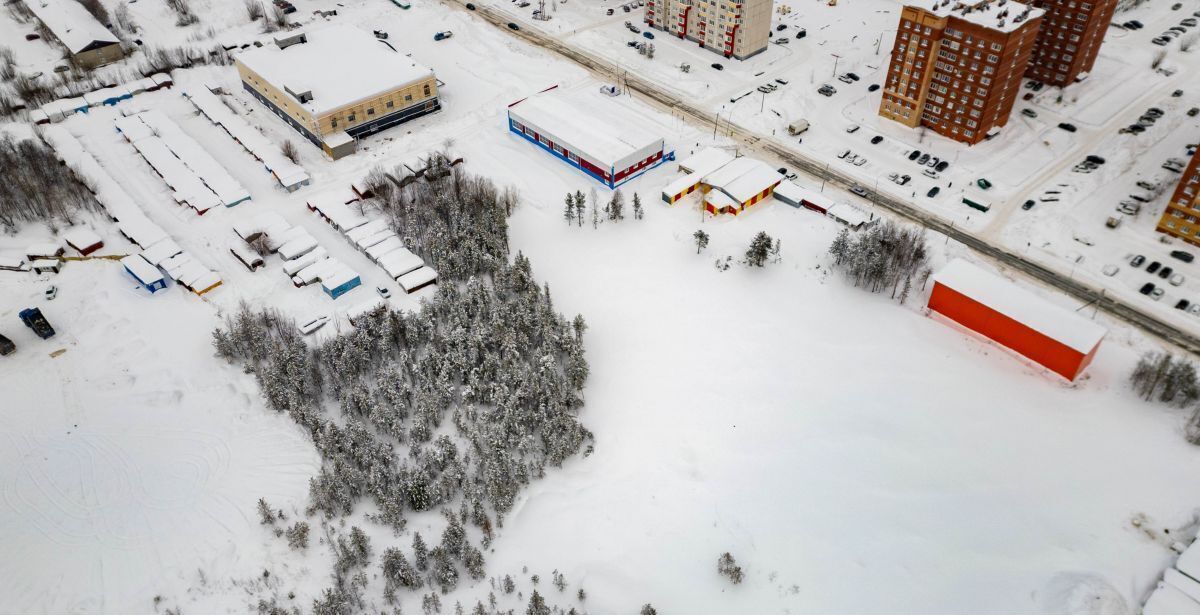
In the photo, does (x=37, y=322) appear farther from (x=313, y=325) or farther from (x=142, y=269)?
(x=313, y=325)

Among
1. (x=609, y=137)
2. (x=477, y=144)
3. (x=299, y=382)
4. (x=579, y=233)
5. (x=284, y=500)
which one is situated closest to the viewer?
(x=284, y=500)

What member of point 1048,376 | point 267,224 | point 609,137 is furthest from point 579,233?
point 1048,376

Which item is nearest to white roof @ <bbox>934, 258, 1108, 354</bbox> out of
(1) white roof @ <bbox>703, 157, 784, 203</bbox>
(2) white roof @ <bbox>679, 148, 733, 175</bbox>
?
(1) white roof @ <bbox>703, 157, 784, 203</bbox>

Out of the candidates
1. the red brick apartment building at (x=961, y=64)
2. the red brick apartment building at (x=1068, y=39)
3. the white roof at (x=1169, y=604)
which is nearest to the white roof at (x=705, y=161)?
the red brick apartment building at (x=961, y=64)

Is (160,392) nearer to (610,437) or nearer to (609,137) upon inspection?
(610,437)

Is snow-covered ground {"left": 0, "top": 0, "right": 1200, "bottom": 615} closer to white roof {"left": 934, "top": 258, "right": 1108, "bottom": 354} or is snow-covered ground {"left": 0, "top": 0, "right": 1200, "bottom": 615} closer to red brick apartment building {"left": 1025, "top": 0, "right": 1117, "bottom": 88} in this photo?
white roof {"left": 934, "top": 258, "right": 1108, "bottom": 354}

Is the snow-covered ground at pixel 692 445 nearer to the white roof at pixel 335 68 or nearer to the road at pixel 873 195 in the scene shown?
the road at pixel 873 195
